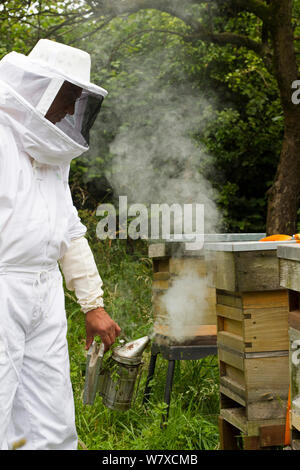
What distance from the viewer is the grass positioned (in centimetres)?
302

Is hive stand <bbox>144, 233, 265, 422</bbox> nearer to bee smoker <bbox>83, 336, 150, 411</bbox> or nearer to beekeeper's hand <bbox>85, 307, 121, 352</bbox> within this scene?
bee smoker <bbox>83, 336, 150, 411</bbox>

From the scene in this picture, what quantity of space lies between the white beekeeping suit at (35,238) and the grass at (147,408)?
2.74ft

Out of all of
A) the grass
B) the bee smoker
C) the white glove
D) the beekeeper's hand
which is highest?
the white glove

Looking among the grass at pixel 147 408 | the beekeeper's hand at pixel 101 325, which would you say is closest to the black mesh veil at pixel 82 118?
the beekeeper's hand at pixel 101 325

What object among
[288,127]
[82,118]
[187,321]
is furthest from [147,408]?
[288,127]

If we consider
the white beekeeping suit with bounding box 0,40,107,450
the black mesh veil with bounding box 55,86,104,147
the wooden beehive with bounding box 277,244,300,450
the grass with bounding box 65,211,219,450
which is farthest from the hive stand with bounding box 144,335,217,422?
the black mesh veil with bounding box 55,86,104,147

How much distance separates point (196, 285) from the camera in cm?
319

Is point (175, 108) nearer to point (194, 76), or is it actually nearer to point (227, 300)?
point (194, 76)

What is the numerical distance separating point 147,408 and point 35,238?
1.82 metres

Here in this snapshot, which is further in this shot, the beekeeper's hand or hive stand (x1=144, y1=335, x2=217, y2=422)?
hive stand (x1=144, y1=335, x2=217, y2=422)

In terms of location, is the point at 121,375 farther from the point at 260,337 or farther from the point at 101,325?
the point at 260,337

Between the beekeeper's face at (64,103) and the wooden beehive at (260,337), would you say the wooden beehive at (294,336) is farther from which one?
the beekeeper's face at (64,103)

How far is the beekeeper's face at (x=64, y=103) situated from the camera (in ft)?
6.98
